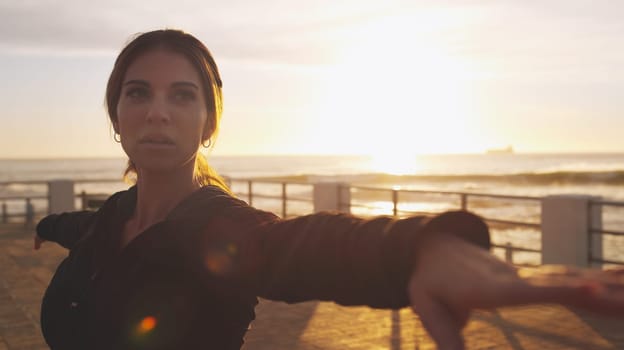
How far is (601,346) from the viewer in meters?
4.90

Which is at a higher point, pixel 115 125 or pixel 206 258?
pixel 115 125

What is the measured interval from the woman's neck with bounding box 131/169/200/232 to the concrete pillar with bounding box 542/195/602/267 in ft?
21.2

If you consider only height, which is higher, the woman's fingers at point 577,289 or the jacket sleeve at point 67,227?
the woman's fingers at point 577,289

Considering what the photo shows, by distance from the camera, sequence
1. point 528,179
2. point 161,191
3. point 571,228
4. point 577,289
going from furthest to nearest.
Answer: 1. point 528,179
2. point 571,228
3. point 161,191
4. point 577,289

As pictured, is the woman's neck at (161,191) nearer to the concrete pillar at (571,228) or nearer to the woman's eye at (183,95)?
the woman's eye at (183,95)

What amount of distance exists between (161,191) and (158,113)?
11.8 inches

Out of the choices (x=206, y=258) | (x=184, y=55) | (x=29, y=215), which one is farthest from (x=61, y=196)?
(x=206, y=258)

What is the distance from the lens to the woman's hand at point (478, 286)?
651mm

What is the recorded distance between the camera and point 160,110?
5.26 feet

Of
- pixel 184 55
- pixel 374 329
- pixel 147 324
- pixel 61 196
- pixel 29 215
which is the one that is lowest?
pixel 374 329

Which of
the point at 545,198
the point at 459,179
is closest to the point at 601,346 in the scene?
the point at 545,198

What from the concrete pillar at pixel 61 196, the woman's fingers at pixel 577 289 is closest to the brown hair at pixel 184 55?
the woman's fingers at pixel 577 289

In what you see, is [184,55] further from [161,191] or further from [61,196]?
[61,196]

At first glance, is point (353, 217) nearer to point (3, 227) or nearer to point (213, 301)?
point (213, 301)
